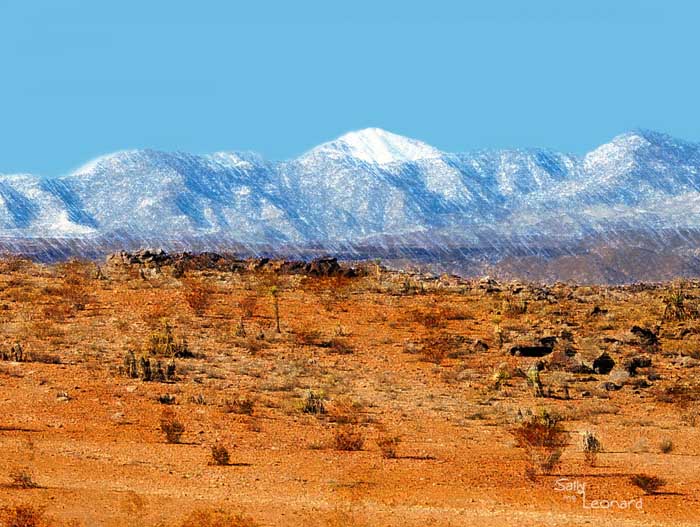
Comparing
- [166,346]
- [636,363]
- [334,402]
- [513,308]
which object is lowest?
[334,402]

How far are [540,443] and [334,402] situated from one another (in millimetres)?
6026

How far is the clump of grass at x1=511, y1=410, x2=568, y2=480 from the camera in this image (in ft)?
61.0

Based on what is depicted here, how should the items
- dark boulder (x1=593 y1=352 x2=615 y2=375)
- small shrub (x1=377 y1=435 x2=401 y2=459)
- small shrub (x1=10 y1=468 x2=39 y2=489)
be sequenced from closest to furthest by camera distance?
small shrub (x1=10 y1=468 x2=39 y2=489) → small shrub (x1=377 y1=435 x2=401 y2=459) → dark boulder (x1=593 y1=352 x2=615 y2=375)

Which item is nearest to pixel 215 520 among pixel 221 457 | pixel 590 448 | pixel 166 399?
pixel 221 457

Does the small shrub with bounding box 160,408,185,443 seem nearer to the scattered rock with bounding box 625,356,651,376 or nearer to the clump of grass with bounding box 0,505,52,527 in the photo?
the clump of grass with bounding box 0,505,52,527

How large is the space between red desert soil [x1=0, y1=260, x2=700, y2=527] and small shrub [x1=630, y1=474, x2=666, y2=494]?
0.38 feet

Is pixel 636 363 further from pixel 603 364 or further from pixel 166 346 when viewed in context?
pixel 166 346

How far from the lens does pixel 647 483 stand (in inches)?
693

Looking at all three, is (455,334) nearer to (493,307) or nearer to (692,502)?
(493,307)

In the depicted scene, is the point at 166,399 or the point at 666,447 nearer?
the point at 666,447

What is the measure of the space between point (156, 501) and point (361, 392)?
1106 cm

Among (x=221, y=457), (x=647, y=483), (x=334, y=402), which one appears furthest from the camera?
(x=334, y=402)

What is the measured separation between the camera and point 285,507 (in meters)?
16.0


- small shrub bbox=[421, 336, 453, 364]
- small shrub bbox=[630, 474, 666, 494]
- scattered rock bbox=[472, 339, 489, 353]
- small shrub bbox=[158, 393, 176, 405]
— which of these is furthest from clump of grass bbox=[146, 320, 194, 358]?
small shrub bbox=[630, 474, 666, 494]
